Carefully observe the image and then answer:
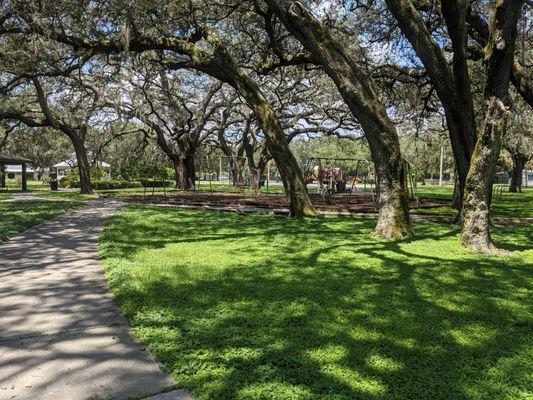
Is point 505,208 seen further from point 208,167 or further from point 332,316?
point 208,167

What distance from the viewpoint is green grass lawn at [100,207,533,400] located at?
2.81m

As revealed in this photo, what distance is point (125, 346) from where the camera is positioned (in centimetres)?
337

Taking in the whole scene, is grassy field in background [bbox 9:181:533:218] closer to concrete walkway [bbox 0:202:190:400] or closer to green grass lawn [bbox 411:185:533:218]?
green grass lawn [bbox 411:185:533:218]

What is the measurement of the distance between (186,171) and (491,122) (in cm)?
2506

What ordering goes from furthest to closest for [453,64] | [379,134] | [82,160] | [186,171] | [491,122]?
[186,171] < [82,160] < [453,64] < [379,134] < [491,122]

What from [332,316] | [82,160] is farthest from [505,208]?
[82,160]

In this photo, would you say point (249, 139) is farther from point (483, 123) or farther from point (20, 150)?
point (20, 150)

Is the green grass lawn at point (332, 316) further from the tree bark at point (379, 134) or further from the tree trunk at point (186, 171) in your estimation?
the tree trunk at point (186, 171)

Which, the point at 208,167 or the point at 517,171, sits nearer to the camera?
the point at 208,167

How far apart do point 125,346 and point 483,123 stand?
599 cm

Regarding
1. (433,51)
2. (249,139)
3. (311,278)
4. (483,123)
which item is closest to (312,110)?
(249,139)

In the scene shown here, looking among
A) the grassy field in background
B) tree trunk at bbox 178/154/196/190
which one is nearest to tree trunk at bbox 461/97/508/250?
the grassy field in background

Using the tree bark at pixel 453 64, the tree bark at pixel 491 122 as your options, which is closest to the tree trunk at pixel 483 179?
the tree bark at pixel 491 122

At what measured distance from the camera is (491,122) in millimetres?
6660
